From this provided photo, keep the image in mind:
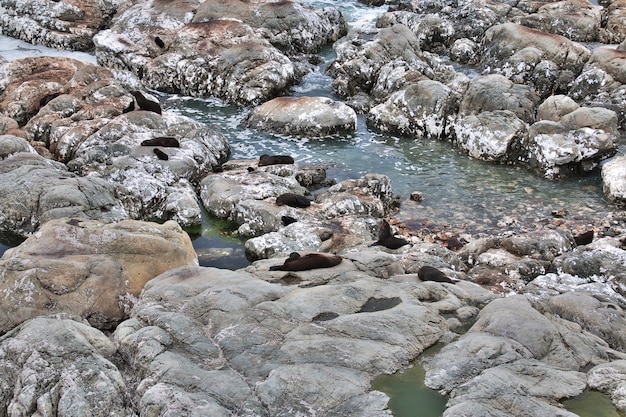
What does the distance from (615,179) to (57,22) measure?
25939 mm

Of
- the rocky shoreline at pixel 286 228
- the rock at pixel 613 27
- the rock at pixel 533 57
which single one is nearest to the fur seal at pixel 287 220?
the rocky shoreline at pixel 286 228

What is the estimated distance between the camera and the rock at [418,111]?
21.0 metres

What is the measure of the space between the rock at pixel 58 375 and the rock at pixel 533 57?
2185cm

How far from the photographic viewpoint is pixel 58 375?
264 inches

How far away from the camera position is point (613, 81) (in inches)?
904

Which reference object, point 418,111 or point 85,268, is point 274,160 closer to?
point 418,111

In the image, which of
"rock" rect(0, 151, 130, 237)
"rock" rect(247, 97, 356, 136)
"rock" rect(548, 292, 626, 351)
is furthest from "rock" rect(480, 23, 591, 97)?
"rock" rect(0, 151, 130, 237)

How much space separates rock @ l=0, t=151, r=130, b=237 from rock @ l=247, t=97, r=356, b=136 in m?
8.28

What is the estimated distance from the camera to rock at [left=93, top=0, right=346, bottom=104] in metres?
24.1

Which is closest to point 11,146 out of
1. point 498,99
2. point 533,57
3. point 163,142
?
point 163,142

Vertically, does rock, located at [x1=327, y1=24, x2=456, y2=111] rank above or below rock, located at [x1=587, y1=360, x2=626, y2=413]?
below

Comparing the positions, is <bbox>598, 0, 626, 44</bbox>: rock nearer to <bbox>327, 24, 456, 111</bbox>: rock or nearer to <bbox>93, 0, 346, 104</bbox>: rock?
<bbox>327, 24, 456, 111</bbox>: rock

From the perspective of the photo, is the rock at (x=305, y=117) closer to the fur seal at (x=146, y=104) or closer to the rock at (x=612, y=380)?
the fur seal at (x=146, y=104)

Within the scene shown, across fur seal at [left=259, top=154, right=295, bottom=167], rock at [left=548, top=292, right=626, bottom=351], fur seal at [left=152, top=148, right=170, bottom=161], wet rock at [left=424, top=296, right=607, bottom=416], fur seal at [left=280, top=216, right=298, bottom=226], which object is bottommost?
fur seal at [left=259, top=154, right=295, bottom=167]
